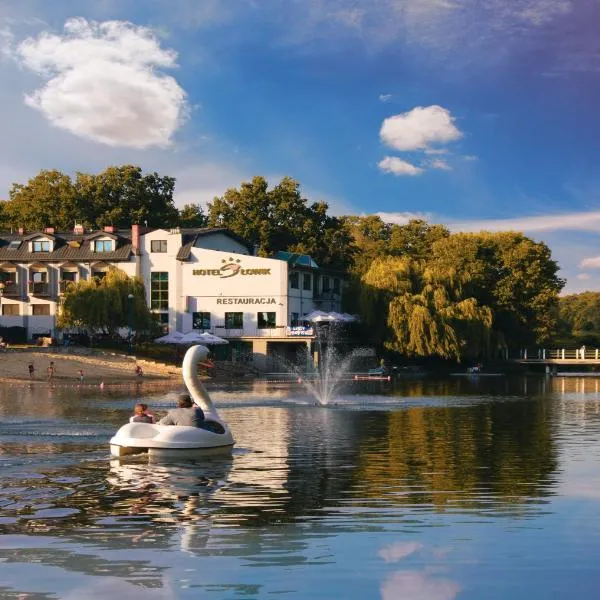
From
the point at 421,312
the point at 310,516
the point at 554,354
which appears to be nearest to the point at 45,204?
the point at 421,312

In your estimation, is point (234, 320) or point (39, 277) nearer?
point (234, 320)

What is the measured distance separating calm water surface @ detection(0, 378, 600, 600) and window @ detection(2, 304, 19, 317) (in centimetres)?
5613

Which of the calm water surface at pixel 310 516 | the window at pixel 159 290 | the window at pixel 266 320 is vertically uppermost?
the window at pixel 159 290

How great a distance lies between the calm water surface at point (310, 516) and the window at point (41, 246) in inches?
2216

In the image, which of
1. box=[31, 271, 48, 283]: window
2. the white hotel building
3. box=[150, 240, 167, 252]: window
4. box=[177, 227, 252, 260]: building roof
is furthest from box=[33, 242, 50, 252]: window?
box=[177, 227, 252, 260]: building roof

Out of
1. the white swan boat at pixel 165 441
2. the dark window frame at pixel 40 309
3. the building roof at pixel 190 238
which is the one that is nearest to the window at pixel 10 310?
the dark window frame at pixel 40 309

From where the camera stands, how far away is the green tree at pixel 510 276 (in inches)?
3529

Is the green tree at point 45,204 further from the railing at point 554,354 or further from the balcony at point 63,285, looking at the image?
the railing at point 554,354

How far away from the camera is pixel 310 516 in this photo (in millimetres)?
14102

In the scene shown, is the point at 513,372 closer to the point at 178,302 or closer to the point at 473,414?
the point at 178,302

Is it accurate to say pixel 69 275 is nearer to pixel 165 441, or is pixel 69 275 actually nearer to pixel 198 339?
pixel 198 339

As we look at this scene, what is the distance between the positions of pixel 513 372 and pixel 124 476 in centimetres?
7560

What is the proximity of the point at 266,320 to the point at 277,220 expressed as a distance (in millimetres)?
21410

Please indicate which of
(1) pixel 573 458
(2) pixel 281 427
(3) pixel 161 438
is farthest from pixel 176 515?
(2) pixel 281 427
